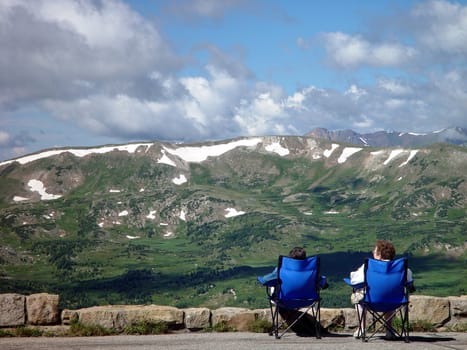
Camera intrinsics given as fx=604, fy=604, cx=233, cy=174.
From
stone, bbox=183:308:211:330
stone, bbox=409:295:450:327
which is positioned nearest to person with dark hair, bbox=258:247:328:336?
stone, bbox=183:308:211:330

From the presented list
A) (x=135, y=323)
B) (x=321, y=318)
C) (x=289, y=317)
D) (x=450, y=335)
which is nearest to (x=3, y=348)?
(x=135, y=323)

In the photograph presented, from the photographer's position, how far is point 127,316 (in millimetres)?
18125

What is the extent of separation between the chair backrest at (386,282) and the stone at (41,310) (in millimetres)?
9288

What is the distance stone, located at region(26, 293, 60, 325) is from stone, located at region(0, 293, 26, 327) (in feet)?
0.67

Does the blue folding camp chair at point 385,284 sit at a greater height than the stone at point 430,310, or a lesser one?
greater

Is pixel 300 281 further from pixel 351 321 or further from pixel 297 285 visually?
pixel 351 321

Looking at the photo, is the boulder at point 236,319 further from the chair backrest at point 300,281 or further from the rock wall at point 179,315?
the chair backrest at point 300,281

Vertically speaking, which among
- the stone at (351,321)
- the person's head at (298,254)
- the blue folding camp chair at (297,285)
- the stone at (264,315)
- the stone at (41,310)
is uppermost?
the person's head at (298,254)

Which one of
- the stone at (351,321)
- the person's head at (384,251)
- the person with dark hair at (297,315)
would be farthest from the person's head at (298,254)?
the stone at (351,321)

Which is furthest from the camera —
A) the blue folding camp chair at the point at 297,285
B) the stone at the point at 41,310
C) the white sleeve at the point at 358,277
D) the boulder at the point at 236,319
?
the boulder at the point at 236,319

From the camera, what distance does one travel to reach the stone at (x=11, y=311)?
17875mm

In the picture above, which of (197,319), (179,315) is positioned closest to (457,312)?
(197,319)

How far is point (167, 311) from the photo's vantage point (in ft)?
60.8

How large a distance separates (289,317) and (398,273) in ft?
12.1
